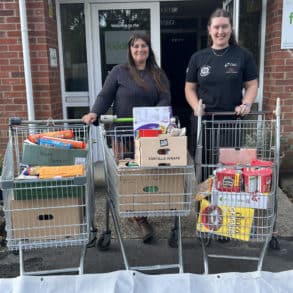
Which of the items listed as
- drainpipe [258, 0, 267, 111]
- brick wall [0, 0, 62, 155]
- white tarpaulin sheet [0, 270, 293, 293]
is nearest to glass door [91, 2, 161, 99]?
brick wall [0, 0, 62, 155]

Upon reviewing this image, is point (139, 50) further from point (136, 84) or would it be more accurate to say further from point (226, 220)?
point (226, 220)

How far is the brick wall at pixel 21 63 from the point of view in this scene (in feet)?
15.4

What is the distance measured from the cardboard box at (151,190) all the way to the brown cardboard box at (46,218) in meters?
0.32

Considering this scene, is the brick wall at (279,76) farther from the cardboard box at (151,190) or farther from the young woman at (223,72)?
the cardboard box at (151,190)

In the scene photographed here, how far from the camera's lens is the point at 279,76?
16.3 ft

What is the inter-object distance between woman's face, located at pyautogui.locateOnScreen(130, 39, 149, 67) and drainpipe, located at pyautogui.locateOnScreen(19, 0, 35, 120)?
186 centimetres

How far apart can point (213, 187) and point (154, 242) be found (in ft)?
4.05

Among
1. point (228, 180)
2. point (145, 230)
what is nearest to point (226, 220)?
point (228, 180)

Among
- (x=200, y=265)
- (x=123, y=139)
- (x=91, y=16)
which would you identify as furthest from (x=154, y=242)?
(x=91, y=16)

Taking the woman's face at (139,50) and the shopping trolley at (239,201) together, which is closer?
the shopping trolley at (239,201)

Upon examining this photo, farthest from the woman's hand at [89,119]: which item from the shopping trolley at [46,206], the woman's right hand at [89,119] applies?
the shopping trolley at [46,206]

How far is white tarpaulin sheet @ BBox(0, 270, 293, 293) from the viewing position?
2.54 meters

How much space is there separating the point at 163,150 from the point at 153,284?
90cm

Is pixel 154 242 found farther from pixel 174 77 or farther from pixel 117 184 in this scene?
pixel 174 77
